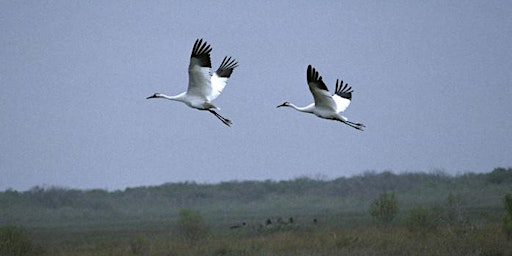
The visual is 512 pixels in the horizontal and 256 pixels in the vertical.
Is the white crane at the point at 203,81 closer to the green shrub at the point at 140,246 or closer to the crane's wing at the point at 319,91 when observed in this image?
the crane's wing at the point at 319,91

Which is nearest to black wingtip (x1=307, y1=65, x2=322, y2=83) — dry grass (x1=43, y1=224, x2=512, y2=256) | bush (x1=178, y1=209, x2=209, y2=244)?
dry grass (x1=43, y1=224, x2=512, y2=256)

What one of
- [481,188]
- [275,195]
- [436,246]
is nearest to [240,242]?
[436,246]

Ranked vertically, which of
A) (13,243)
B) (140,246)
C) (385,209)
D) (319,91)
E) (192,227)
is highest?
(319,91)

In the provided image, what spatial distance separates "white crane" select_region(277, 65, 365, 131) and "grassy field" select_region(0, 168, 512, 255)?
4081 millimetres

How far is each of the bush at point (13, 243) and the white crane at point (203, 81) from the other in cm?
604

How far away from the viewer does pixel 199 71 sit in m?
21.7

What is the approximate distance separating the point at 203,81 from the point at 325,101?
8.27 feet

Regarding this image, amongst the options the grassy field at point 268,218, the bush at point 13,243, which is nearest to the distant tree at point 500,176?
the grassy field at point 268,218

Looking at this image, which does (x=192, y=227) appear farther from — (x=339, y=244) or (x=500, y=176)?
(x=500, y=176)

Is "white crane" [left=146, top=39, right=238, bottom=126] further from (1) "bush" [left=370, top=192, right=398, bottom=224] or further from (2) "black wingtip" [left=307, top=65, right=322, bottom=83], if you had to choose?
(1) "bush" [left=370, top=192, right=398, bottom=224]

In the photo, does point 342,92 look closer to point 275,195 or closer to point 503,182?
point 503,182

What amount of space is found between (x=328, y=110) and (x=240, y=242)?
8177 mm

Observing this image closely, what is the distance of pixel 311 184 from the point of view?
6788 centimetres

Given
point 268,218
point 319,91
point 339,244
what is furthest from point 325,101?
point 268,218
